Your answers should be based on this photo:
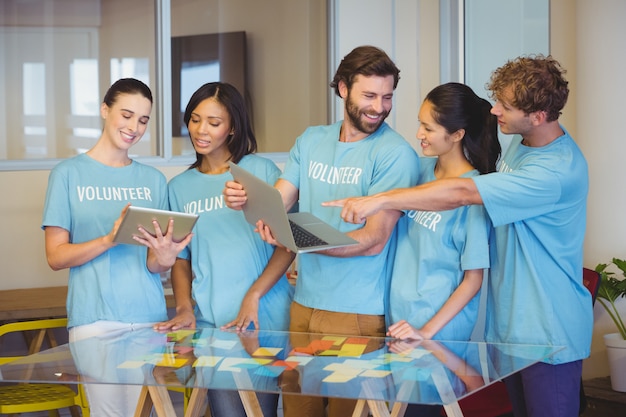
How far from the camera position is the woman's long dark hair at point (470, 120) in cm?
293

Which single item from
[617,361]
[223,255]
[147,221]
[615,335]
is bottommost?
[617,361]

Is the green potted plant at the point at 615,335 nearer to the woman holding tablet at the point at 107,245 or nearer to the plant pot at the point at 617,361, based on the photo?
the plant pot at the point at 617,361

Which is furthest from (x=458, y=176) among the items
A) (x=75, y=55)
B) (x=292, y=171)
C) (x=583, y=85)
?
(x=75, y=55)

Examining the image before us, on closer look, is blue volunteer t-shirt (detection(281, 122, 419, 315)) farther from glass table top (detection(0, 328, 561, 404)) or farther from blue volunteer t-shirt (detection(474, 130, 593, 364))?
blue volunteer t-shirt (detection(474, 130, 593, 364))

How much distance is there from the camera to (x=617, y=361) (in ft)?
15.1

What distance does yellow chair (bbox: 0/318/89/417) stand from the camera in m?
3.82

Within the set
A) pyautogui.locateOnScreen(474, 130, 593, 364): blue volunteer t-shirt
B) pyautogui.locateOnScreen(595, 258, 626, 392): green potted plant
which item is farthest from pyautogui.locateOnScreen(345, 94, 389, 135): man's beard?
pyautogui.locateOnScreen(595, 258, 626, 392): green potted plant

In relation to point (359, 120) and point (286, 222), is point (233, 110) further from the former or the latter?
point (286, 222)

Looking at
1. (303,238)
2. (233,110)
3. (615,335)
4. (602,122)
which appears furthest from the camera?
(602,122)

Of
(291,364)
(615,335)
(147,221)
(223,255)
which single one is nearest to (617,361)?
(615,335)

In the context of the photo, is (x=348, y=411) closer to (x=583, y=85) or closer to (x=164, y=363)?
(x=164, y=363)

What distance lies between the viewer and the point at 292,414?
316 centimetres

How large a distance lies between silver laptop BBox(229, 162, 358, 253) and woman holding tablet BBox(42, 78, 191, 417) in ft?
0.92

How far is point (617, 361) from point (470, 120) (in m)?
2.20
